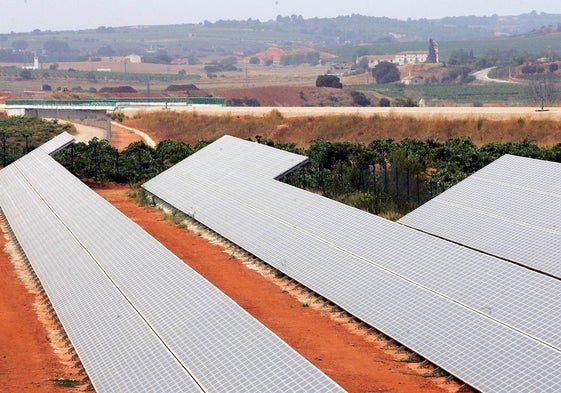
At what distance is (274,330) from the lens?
23547 millimetres

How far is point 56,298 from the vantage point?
81.7 ft

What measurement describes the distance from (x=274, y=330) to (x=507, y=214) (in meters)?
8.78

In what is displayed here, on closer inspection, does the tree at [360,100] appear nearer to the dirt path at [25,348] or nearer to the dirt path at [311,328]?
the dirt path at [311,328]

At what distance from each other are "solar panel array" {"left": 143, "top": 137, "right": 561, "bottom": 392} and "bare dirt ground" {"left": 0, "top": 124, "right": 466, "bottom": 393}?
448mm

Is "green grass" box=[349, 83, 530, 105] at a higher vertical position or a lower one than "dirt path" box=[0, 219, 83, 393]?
lower

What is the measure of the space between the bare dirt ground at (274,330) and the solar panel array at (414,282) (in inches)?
17.6

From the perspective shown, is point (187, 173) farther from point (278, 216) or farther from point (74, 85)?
point (74, 85)

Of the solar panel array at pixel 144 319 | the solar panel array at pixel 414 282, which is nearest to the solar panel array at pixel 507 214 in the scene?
the solar panel array at pixel 414 282

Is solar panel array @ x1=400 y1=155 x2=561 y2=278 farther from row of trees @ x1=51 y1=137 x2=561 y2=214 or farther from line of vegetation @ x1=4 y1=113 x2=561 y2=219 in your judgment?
row of trees @ x1=51 y1=137 x2=561 y2=214

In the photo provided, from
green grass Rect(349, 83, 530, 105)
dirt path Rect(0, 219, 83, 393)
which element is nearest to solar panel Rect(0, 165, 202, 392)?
dirt path Rect(0, 219, 83, 393)

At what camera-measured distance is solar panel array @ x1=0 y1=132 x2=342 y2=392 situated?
702 inches

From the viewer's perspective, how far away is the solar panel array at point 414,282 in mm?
19312

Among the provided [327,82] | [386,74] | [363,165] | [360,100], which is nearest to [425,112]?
[363,165]

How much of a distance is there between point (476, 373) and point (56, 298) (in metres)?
10.5
